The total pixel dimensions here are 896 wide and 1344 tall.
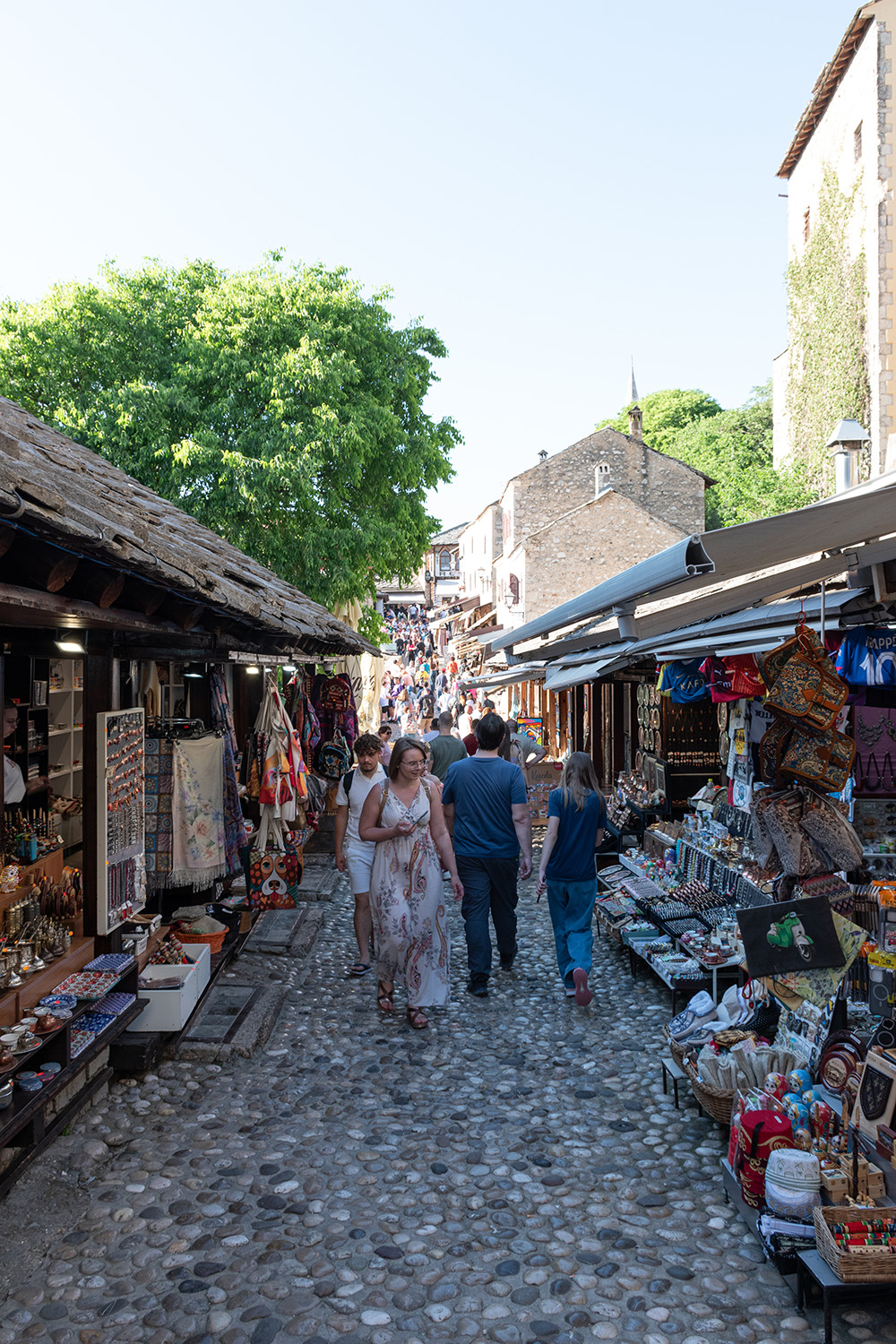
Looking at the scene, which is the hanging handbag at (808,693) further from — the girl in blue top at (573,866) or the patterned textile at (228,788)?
the patterned textile at (228,788)

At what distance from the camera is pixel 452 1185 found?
4.09 metres

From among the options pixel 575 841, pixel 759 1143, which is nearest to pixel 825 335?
pixel 575 841

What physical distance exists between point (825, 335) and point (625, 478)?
11889 millimetres

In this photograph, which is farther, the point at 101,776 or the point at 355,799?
the point at 355,799

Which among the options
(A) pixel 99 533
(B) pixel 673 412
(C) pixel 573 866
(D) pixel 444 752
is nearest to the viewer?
(A) pixel 99 533

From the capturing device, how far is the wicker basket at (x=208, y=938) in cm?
675

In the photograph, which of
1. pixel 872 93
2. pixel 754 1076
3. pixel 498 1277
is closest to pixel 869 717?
pixel 754 1076

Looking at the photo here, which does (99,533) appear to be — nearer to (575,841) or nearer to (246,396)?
(575,841)

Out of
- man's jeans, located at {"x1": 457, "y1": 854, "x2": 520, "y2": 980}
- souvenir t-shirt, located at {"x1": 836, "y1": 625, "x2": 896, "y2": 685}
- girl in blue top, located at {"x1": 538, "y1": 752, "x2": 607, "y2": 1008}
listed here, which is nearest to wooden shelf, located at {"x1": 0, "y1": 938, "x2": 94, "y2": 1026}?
man's jeans, located at {"x1": 457, "y1": 854, "x2": 520, "y2": 980}

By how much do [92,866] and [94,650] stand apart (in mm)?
1265

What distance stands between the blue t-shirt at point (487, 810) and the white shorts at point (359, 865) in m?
0.70

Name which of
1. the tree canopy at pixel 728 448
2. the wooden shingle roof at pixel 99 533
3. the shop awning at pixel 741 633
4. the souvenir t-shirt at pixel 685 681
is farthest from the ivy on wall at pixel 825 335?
the wooden shingle roof at pixel 99 533

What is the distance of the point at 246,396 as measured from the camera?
56.3ft

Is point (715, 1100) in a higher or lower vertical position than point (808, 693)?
lower
